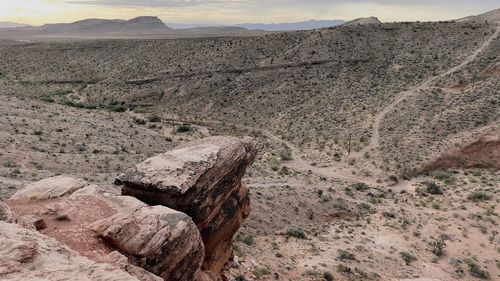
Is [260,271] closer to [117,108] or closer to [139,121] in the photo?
[139,121]

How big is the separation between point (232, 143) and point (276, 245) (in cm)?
1078

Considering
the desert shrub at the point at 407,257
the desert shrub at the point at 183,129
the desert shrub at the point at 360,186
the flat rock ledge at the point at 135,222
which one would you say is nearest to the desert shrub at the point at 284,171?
the desert shrub at the point at 360,186

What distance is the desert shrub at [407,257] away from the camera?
28.4m

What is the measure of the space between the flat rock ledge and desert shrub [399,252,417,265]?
14.2 metres

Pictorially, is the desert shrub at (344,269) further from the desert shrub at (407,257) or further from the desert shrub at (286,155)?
the desert shrub at (286,155)

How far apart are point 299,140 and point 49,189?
153ft

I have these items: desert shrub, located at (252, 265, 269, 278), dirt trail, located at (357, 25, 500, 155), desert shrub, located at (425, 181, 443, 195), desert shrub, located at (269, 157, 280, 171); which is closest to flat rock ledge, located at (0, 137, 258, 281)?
desert shrub, located at (252, 265, 269, 278)

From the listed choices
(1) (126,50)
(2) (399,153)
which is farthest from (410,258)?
(1) (126,50)

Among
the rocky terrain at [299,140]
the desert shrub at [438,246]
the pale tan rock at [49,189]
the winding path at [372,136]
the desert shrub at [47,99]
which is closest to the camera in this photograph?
the pale tan rock at [49,189]

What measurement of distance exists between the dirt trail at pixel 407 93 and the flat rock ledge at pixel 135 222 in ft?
123

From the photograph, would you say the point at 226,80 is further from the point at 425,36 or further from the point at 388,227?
the point at 388,227

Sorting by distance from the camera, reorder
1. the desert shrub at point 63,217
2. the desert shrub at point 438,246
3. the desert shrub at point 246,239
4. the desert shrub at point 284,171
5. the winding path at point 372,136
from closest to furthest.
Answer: the desert shrub at point 63,217 → the desert shrub at point 246,239 → the desert shrub at point 438,246 → the desert shrub at point 284,171 → the winding path at point 372,136

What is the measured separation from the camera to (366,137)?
56531mm

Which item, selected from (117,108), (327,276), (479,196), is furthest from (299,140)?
(327,276)
